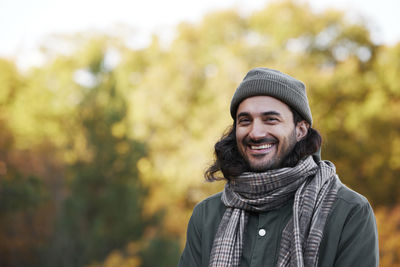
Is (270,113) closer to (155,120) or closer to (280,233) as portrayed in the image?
(280,233)

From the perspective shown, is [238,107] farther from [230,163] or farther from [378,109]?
[378,109]

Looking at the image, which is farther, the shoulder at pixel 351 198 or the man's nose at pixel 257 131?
the man's nose at pixel 257 131

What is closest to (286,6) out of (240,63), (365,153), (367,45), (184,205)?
(367,45)

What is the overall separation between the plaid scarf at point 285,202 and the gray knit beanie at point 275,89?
0.25m

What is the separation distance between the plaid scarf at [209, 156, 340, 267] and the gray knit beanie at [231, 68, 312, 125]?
0.82ft

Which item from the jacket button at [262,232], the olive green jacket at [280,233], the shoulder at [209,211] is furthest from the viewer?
the shoulder at [209,211]

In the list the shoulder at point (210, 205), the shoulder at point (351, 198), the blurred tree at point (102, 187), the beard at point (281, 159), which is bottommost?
the blurred tree at point (102, 187)

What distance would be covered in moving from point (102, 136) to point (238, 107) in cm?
1139

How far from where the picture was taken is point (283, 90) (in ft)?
7.15

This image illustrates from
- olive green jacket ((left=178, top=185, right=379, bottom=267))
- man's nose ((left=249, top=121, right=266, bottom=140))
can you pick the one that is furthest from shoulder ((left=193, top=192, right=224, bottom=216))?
man's nose ((left=249, top=121, right=266, bottom=140))

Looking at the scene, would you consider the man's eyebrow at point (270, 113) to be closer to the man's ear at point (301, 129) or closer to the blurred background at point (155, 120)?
the man's ear at point (301, 129)

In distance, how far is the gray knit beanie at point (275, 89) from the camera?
218cm

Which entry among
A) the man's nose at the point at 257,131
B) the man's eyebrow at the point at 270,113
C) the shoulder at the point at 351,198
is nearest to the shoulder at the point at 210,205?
the man's nose at the point at 257,131

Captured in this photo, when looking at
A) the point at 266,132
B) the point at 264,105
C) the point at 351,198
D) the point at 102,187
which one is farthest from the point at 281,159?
the point at 102,187
